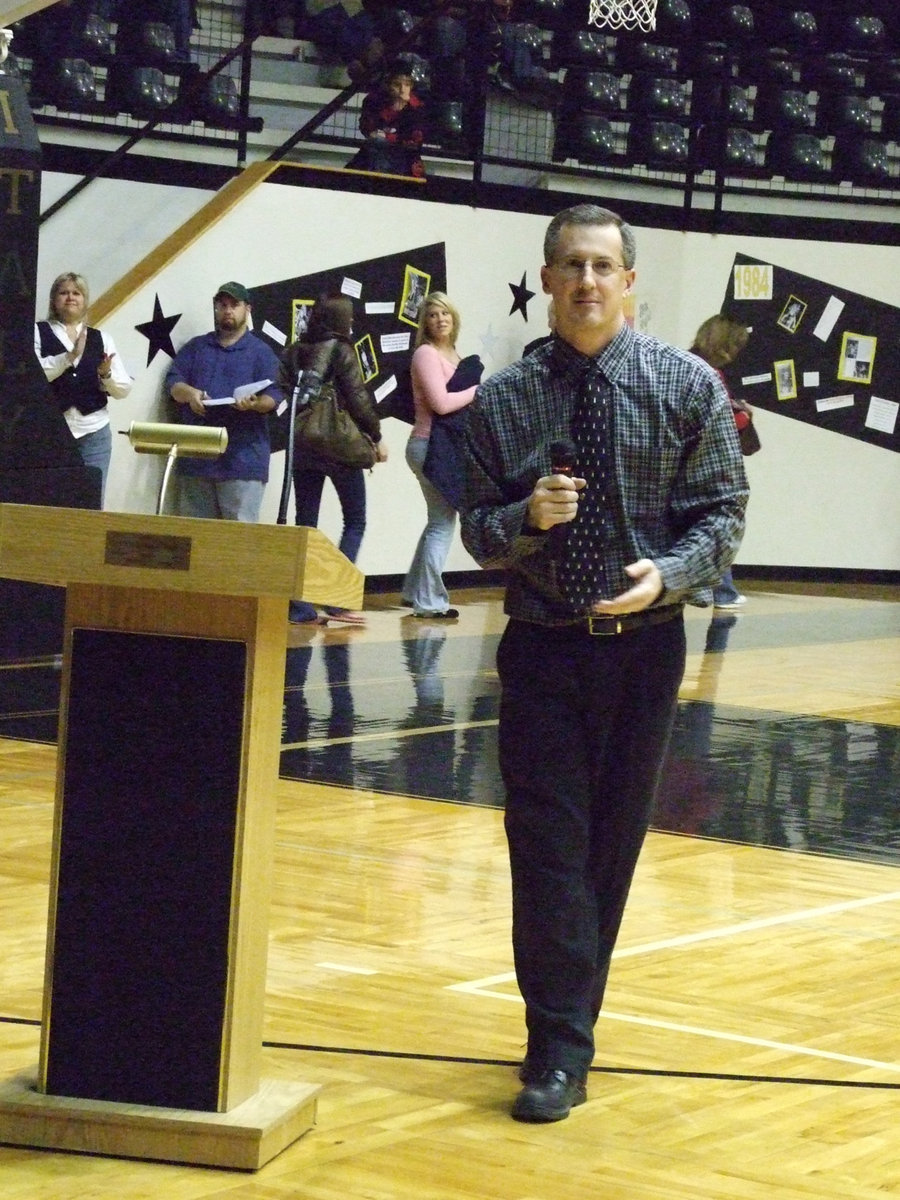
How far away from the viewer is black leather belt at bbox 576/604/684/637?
12.6 ft

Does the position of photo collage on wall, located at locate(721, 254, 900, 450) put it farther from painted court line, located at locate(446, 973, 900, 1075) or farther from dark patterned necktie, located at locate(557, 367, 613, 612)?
dark patterned necktie, located at locate(557, 367, 613, 612)

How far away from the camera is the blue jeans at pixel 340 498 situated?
38.4ft

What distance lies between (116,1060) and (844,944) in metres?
2.32

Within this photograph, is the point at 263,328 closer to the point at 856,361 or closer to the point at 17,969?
the point at 856,361

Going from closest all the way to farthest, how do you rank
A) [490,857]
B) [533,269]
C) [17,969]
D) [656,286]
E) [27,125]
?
1. [17,969]
2. [490,857]
3. [27,125]
4. [533,269]
5. [656,286]

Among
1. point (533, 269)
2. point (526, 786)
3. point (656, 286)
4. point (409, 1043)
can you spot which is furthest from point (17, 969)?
point (656, 286)

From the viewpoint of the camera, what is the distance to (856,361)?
664 inches

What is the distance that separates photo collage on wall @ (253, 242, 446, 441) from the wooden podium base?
31.4ft

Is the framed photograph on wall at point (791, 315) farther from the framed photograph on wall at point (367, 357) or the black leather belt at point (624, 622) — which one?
the black leather belt at point (624, 622)

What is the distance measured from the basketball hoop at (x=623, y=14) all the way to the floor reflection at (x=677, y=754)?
6741 mm

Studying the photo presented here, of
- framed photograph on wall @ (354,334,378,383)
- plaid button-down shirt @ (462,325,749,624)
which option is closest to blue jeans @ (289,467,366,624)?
framed photograph on wall @ (354,334,378,383)

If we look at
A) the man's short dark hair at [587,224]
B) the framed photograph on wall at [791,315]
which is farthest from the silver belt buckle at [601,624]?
the framed photograph on wall at [791,315]

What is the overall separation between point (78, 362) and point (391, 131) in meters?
3.89

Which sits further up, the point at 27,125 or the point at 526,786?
the point at 27,125
